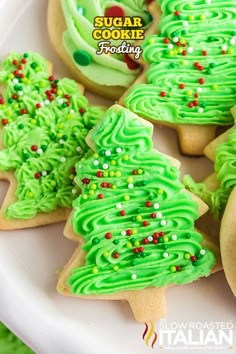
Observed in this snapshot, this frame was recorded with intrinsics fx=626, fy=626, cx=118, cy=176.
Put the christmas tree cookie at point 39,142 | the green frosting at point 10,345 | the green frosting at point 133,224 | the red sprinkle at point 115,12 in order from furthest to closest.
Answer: the green frosting at point 10,345
the red sprinkle at point 115,12
the christmas tree cookie at point 39,142
the green frosting at point 133,224

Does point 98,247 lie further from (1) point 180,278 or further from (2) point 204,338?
(2) point 204,338

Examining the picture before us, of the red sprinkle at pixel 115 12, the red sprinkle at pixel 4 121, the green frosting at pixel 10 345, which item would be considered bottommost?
the green frosting at pixel 10 345

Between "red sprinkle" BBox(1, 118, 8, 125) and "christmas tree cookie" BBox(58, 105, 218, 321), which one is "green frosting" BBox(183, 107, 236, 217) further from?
"red sprinkle" BBox(1, 118, 8, 125)

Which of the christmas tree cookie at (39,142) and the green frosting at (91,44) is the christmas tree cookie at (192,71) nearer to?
the green frosting at (91,44)

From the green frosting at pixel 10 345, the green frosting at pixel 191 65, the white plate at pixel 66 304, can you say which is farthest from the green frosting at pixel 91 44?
the green frosting at pixel 10 345

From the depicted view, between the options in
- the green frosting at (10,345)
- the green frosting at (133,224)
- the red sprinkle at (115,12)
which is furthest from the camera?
the green frosting at (10,345)

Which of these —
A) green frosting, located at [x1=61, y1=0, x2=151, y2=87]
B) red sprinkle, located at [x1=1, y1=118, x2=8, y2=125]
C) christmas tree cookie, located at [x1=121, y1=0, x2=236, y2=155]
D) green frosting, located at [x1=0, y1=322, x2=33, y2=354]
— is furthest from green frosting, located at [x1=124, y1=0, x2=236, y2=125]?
green frosting, located at [x1=0, y1=322, x2=33, y2=354]

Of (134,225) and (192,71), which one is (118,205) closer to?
(134,225)

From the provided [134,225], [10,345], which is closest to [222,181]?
[134,225]
